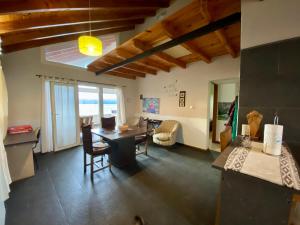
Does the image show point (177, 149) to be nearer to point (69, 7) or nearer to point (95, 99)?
point (95, 99)

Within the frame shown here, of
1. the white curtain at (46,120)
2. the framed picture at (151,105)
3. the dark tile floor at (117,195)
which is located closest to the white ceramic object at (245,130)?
the dark tile floor at (117,195)

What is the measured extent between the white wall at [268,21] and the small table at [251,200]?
1504 mm

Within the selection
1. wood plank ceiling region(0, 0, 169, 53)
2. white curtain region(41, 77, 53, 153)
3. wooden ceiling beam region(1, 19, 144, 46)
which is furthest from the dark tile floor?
wooden ceiling beam region(1, 19, 144, 46)

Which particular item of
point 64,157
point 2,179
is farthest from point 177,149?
point 2,179

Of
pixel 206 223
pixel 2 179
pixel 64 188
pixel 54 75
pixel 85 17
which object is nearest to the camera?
pixel 206 223

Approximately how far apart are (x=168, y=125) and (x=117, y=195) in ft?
9.20

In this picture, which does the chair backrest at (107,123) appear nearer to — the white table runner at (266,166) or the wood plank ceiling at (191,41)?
the wood plank ceiling at (191,41)

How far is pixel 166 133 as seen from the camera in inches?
163

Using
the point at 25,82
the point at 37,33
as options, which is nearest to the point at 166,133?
the point at 37,33

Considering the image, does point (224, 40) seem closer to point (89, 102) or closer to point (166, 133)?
point (166, 133)

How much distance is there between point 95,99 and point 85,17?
2856 mm

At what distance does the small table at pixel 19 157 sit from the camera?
229 cm

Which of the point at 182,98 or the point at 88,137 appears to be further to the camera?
the point at 182,98

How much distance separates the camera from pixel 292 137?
52.5 inches
